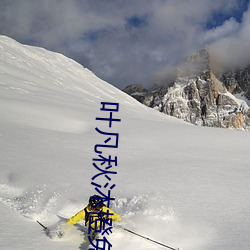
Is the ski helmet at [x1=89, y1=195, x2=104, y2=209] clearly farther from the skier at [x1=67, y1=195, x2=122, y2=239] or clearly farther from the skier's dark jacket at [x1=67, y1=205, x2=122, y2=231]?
the skier's dark jacket at [x1=67, y1=205, x2=122, y2=231]

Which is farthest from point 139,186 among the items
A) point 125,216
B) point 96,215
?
point 96,215

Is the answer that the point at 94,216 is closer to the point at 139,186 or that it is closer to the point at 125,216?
the point at 125,216

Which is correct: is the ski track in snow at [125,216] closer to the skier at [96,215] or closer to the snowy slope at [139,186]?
the snowy slope at [139,186]

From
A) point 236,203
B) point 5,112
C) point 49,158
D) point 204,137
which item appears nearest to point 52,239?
point 236,203

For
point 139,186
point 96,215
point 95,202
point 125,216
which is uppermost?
point 139,186

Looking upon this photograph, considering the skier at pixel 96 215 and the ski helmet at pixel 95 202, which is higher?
the ski helmet at pixel 95 202

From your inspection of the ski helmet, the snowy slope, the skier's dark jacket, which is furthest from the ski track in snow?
the ski helmet

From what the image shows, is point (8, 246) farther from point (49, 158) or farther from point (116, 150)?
point (116, 150)

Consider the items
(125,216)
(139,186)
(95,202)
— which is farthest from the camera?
(139,186)

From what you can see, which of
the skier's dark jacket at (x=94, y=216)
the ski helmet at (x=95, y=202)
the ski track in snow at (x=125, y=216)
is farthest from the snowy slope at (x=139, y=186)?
the ski helmet at (x=95, y=202)

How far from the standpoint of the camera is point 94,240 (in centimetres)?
532

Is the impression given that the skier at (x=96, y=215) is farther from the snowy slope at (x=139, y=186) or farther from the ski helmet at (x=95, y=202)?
the snowy slope at (x=139, y=186)

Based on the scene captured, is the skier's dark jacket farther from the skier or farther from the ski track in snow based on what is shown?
the ski track in snow

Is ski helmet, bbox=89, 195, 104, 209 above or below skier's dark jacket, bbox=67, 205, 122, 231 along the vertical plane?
above
